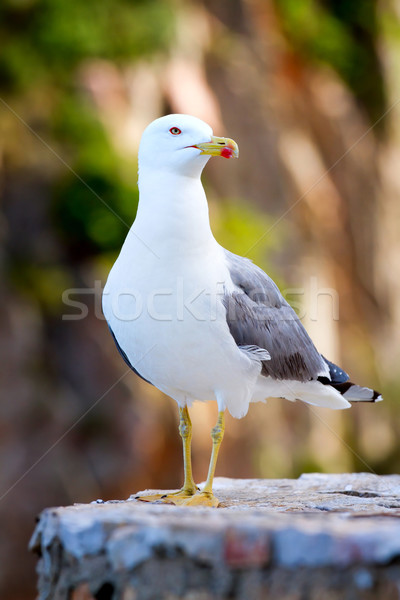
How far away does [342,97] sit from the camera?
9.77 meters

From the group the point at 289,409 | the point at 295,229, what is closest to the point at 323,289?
the point at 295,229

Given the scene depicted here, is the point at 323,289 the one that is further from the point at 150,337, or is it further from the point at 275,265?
the point at 150,337

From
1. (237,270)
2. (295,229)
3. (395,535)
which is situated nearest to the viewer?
(395,535)

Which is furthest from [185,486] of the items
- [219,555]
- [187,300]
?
[219,555]

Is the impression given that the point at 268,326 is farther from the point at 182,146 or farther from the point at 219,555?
the point at 219,555

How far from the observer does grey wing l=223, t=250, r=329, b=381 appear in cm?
311

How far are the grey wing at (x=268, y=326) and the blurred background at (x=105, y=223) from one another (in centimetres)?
380

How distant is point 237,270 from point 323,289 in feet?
19.8

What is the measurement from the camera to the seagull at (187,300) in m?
2.91

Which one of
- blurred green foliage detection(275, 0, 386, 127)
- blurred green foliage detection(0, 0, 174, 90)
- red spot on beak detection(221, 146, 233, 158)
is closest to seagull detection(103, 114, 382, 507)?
red spot on beak detection(221, 146, 233, 158)

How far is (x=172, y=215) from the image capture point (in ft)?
9.95

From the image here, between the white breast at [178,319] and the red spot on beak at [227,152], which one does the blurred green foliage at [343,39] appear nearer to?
the red spot on beak at [227,152]

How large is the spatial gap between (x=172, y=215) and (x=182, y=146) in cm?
30

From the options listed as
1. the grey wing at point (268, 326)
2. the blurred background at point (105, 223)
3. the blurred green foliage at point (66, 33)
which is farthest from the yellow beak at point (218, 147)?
the blurred green foliage at point (66, 33)
